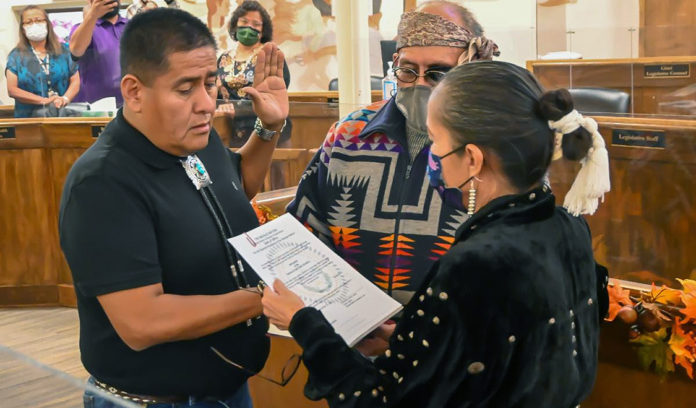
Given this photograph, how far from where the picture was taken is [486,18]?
29.0 ft

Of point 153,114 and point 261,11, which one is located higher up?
point 261,11

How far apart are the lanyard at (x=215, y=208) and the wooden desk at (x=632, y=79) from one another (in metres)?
4.85

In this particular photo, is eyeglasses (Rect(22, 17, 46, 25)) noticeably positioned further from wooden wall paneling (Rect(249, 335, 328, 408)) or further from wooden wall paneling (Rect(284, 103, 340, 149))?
wooden wall paneling (Rect(249, 335, 328, 408))

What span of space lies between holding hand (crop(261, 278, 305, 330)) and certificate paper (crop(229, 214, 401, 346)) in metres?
0.02

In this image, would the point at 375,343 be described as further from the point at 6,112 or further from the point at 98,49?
the point at 6,112

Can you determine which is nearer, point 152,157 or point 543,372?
point 543,372

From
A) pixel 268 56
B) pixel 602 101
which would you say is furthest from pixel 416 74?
pixel 602 101

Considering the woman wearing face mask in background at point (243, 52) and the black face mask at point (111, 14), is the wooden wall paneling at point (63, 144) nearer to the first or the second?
the black face mask at point (111, 14)

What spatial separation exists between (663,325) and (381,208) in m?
1.17

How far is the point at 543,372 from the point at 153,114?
0.87 meters

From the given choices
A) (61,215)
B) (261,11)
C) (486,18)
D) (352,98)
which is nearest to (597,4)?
(486,18)

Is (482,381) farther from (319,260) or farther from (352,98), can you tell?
(352,98)

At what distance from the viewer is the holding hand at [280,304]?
60.7 inches

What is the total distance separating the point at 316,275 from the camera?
5.58ft
